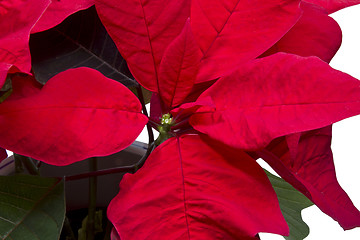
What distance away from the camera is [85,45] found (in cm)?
40

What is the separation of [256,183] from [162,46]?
0.41 feet

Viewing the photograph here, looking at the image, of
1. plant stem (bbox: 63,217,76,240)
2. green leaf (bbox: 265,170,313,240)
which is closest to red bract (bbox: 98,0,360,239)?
green leaf (bbox: 265,170,313,240)

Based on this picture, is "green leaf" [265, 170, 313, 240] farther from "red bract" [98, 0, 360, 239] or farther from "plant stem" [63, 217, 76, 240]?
"plant stem" [63, 217, 76, 240]

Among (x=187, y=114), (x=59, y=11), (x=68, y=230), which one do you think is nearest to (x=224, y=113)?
(x=187, y=114)

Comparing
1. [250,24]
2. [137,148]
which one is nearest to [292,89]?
[250,24]

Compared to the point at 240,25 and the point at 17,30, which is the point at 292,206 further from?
the point at 17,30

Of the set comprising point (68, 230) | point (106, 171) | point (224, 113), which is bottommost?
point (68, 230)

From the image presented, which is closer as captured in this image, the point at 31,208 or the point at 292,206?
the point at 31,208

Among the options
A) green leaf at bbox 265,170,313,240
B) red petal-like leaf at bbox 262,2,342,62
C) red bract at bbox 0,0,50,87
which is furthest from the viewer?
green leaf at bbox 265,170,313,240

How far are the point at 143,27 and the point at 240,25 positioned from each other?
0.25 ft

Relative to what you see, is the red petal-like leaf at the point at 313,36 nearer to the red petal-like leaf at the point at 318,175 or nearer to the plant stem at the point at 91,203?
the red petal-like leaf at the point at 318,175

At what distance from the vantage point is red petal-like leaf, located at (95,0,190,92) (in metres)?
0.32

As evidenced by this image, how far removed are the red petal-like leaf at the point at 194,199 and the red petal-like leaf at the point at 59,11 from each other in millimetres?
118

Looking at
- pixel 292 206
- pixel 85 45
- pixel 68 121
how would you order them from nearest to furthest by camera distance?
pixel 68 121
pixel 85 45
pixel 292 206
